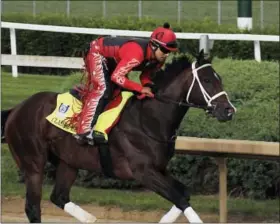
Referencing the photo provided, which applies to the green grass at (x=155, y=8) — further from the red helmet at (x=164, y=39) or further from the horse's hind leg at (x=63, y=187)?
the red helmet at (x=164, y=39)

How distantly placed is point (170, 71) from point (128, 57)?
386 mm

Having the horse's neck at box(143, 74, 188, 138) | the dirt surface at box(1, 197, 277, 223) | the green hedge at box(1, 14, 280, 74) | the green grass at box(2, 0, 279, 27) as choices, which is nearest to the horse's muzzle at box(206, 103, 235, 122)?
the horse's neck at box(143, 74, 188, 138)

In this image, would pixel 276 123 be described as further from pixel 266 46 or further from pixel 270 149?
pixel 266 46

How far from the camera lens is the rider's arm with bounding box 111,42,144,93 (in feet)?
25.0

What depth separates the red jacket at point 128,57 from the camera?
762 centimetres

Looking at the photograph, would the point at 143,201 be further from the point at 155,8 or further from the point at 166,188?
the point at 155,8

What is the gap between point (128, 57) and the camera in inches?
301

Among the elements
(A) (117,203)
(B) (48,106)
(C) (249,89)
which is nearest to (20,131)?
(B) (48,106)

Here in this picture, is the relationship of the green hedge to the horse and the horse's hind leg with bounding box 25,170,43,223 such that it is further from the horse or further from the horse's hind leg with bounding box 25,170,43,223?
the horse's hind leg with bounding box 25,170,43,223

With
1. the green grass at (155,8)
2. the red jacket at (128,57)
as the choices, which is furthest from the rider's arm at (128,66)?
the green grass at (155,8)

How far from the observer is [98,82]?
26.1 ft

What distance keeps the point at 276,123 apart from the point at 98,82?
245cm

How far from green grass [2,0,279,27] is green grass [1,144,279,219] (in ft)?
64.5

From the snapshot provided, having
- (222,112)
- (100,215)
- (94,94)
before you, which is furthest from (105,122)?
(100,215)
